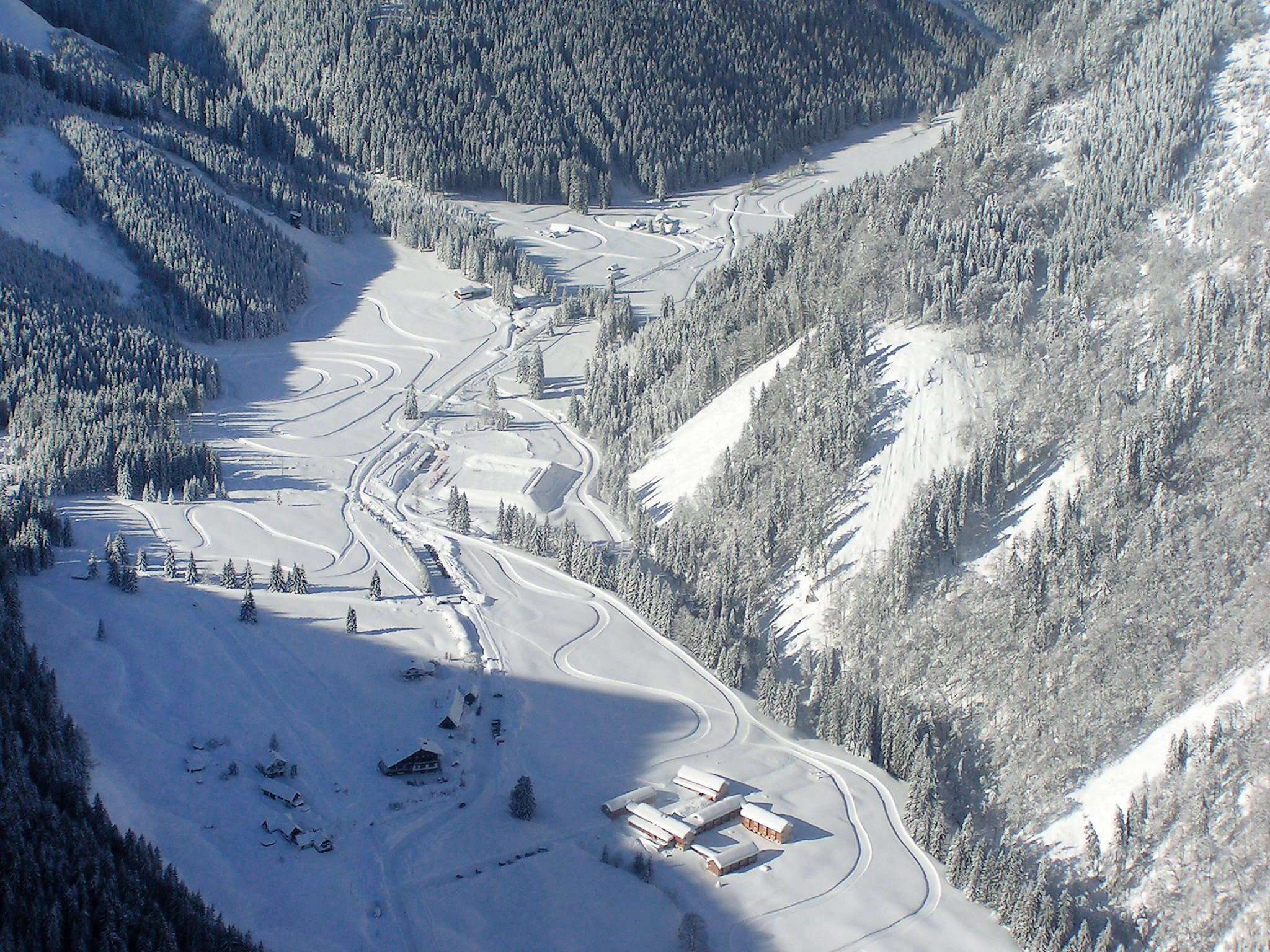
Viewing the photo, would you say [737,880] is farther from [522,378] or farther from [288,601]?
[522,378]

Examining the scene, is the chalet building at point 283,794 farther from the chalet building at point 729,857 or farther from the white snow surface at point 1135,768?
the white snow surface at point 1135,768

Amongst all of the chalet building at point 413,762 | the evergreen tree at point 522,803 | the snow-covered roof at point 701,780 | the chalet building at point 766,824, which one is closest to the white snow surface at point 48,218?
the chalet building at point 413,762

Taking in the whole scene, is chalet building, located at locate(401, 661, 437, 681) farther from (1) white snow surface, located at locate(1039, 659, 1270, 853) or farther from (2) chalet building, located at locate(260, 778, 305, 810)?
(1) white snow surface, located at locate(1039, 659, 1270, 853)

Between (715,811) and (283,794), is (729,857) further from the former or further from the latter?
(283,794)

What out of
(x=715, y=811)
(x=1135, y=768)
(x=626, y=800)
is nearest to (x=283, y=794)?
(x=626, y=800)

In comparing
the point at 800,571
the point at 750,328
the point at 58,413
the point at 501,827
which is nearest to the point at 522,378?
the point at 750,328
